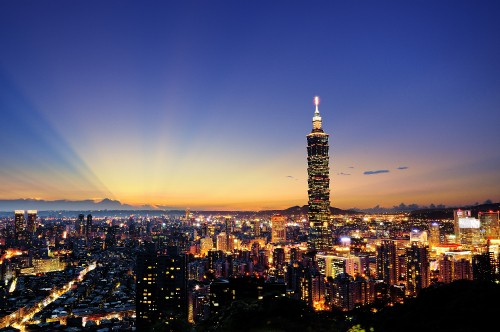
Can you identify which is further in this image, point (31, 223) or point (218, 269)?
point (31, 223)

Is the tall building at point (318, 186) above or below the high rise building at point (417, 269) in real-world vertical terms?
above

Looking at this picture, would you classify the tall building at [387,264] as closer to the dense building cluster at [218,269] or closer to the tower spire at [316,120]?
the dense building cluster at [218,269]

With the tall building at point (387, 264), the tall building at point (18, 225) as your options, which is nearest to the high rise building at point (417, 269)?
the tall building at point (387, 264)

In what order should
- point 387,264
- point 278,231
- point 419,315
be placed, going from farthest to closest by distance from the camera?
point 278,231 < point 387,264 < point 419,315

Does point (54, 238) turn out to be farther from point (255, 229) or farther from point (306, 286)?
point (306, 286)

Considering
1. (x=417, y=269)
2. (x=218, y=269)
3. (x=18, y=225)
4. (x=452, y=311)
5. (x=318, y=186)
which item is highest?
(x=318, y=186)

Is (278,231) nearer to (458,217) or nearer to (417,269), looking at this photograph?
(458,217)

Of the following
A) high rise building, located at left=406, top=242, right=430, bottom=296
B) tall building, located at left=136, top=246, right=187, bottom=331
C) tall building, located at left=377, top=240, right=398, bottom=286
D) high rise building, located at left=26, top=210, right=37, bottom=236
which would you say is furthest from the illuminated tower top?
high rise building, located at left=26, top=210, right=37, bottom=236

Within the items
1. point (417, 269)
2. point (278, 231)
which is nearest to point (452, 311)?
point (417, 269)

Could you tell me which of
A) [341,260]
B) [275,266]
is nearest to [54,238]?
[275,266]
